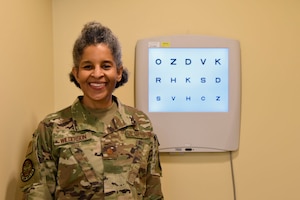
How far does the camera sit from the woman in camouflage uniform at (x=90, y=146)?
1388 mm

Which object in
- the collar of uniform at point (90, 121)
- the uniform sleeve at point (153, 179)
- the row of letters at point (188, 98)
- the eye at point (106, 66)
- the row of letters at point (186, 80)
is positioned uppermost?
the eye at point (106, 66)

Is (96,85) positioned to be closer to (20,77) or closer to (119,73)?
(119,73)

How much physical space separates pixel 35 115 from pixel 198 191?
91 cm

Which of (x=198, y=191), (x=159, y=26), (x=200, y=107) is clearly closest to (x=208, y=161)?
(x=198, y=191)

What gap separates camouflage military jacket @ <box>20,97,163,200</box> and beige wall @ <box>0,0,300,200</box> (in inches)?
18.3

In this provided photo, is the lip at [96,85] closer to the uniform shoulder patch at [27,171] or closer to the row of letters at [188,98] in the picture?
the uniform shoulder patch at [27,171]

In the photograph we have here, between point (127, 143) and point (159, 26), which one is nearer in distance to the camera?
point (127, 143)

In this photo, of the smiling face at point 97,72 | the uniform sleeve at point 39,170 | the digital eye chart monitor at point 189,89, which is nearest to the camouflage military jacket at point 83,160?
the uniform sleeve at point 39,170

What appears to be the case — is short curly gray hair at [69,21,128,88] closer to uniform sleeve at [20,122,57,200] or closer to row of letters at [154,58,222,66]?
uniform sleeve at [20,122,57,200]

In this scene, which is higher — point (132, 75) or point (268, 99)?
point (132, 75)

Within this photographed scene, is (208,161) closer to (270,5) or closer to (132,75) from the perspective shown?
(132,75)

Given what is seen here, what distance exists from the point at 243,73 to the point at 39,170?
44.4 inches

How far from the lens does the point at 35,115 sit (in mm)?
1695

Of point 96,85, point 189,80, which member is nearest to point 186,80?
point 189,80
